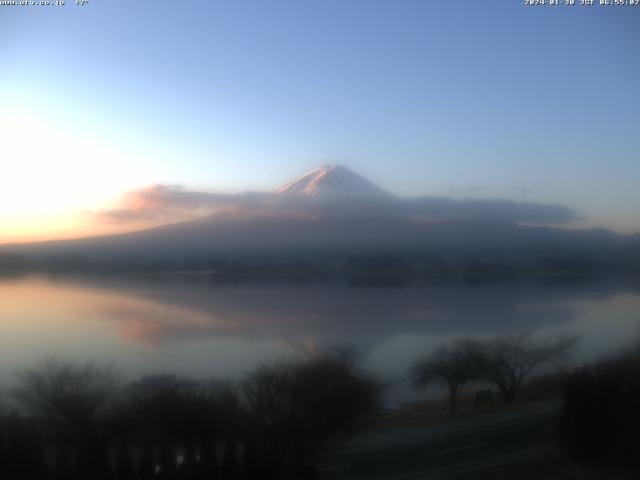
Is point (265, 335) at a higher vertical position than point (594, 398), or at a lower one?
higher

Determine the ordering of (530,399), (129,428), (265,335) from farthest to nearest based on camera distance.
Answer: (530,399) → (265,335) → (129,428)

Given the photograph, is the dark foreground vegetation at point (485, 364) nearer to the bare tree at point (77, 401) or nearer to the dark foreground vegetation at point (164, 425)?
the dark foreground vegetation at point (164, 425)

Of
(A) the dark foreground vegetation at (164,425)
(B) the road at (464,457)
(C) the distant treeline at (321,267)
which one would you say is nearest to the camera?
(A) the dark foreground vegetation at (164,425)

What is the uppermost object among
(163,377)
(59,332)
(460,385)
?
(59,332)

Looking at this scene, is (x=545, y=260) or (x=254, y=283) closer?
(x=254, y=283)

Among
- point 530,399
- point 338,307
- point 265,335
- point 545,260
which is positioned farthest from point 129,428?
point 545,260

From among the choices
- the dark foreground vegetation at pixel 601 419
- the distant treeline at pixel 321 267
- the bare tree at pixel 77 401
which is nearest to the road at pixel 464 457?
the dark foreground vegetation at pixel 601 419

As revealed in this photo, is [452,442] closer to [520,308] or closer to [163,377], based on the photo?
[520,308]
